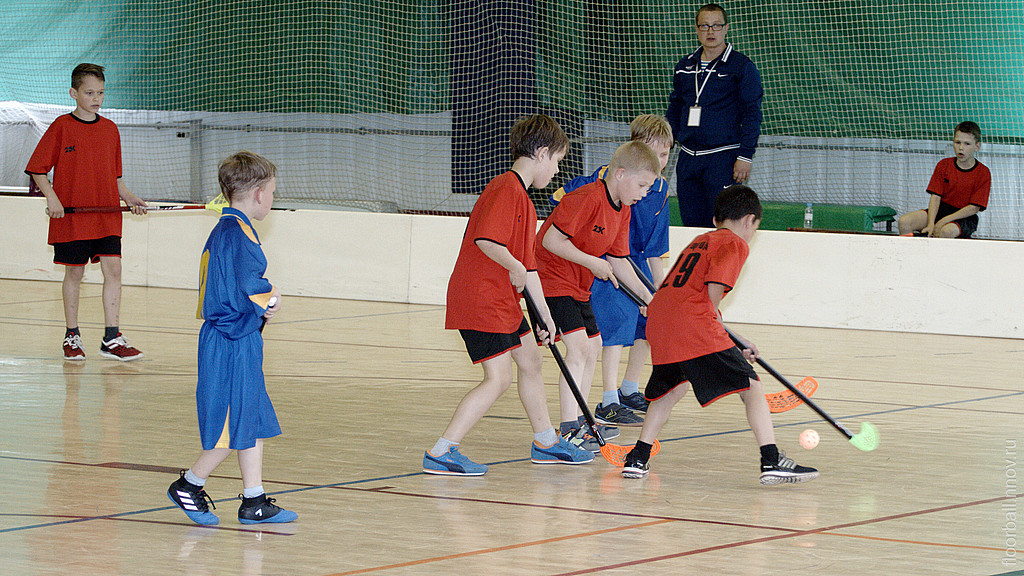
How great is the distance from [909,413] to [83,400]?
13.0 feet

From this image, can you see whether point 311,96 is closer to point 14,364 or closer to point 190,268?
point 190,268

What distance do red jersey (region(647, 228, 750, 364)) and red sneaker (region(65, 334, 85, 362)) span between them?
397 cm

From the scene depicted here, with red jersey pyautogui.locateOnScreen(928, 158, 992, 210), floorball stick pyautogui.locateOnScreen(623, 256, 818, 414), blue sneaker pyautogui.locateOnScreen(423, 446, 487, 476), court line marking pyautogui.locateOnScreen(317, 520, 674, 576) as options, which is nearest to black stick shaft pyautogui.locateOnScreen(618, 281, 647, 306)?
floorball stick pyautogui.locateOnScreen(623, 256, 818, 414)

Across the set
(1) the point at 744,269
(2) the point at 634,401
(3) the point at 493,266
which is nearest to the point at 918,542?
(3) the point at 493,266

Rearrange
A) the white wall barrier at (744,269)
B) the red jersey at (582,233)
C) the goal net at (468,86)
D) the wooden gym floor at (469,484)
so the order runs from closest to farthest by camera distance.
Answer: the wooden gym floor at (469,484), the red jersey at (582,233), the white wall barrier at (744,269), the goal net at (468,86)

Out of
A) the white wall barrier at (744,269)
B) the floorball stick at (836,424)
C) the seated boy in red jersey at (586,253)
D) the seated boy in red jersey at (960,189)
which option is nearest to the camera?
the floorball stick at (836,424)

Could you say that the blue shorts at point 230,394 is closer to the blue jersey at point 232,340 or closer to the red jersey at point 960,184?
the blue jersey at point 232,340

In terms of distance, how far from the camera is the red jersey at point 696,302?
177 inches

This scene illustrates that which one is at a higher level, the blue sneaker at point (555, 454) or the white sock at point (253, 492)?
the white sock at point (253, 492)

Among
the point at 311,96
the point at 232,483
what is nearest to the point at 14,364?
the point at 232,483

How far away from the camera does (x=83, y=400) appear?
19.4ft

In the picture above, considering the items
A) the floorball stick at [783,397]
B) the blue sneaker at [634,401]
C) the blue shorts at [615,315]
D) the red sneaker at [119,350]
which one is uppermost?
the blue shorts at [615,315]

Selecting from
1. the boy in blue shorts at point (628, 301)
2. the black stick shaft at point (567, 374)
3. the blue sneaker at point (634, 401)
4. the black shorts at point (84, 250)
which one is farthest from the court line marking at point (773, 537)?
the black shorts at point (84, 250)

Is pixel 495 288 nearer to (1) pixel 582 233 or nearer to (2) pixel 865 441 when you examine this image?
(1) pixel 582 233
